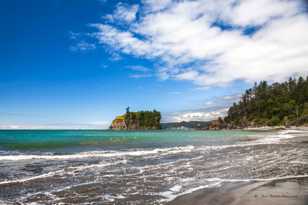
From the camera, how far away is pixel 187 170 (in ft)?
39.8

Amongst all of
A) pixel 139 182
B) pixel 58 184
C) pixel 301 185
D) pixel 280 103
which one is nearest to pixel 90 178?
pixel 58 184

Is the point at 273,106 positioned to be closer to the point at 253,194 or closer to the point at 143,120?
the point at 143,120

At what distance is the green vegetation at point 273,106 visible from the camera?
116 metres

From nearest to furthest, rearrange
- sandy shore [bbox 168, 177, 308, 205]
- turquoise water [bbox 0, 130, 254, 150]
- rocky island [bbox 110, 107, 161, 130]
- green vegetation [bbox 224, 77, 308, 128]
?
sandy shore [bbox 168, 177, 308, 205]
turquoise water [bbox 0, 130, 254, 150]
green vegetation [bbox 224, 77, 308, 128]
rocky island [bbox 110, 107, 161, 130]

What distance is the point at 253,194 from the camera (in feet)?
24.0

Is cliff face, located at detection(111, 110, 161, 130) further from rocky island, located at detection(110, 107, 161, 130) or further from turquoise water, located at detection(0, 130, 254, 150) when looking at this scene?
turquoise water, located at detection(0, 130, 254, 150)

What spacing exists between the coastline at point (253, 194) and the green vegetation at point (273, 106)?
10341 cm

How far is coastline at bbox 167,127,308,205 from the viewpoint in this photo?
21.6 ft

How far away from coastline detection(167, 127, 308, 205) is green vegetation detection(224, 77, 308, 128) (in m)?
103

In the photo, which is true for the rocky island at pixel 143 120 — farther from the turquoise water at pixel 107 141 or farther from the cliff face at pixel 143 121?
the turquoise water at pixel 107 141

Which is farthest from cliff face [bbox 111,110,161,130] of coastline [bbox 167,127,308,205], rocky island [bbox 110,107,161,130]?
coastline [bbox 167,127,308,205]

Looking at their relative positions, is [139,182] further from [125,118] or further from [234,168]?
[125,118]

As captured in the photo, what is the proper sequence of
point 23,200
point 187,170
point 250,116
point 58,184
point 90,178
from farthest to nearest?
point 250,116 → point 187,170 → point 90,178 → point 58,184 → point 23,200

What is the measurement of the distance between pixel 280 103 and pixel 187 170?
125021mm
